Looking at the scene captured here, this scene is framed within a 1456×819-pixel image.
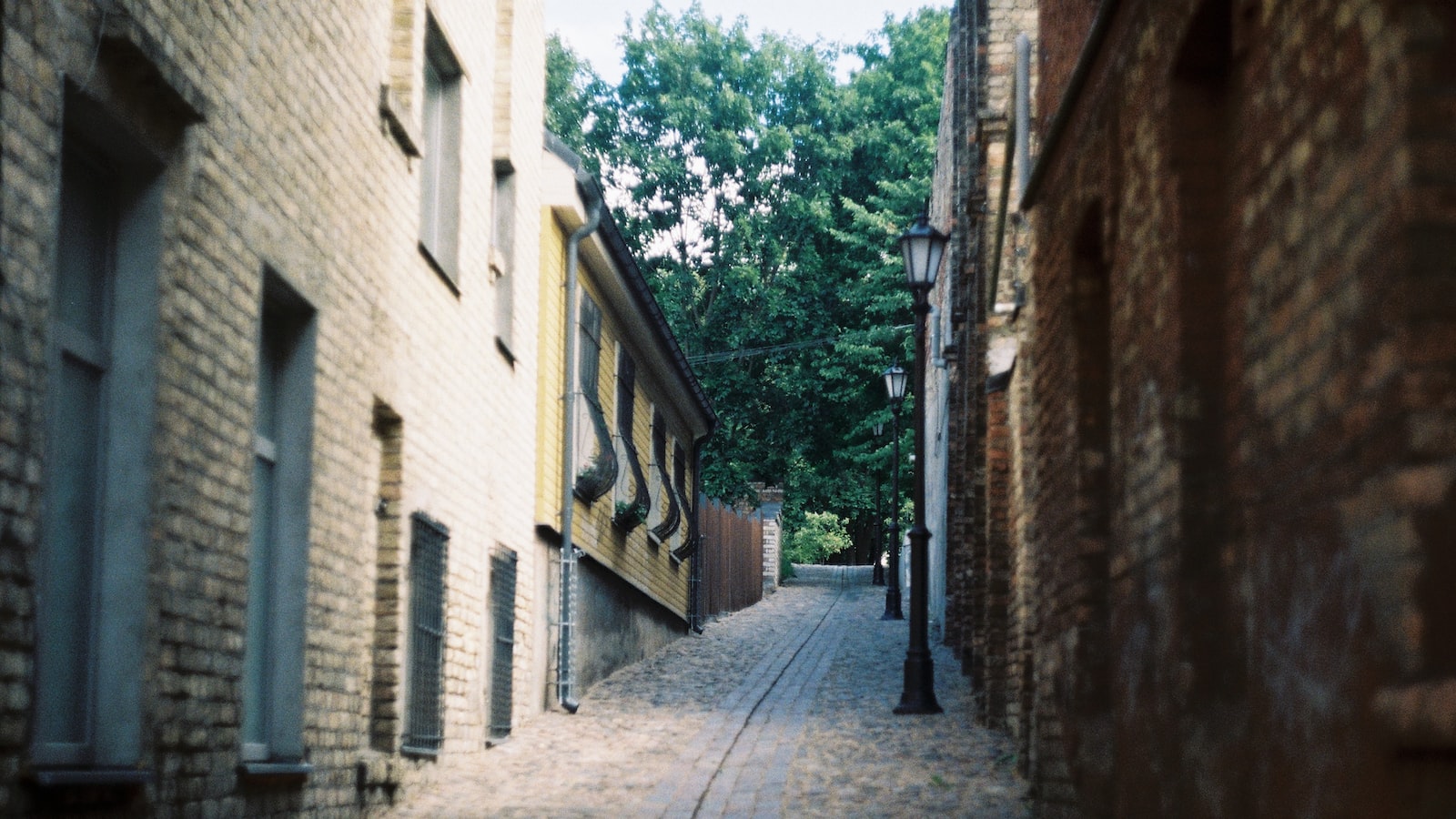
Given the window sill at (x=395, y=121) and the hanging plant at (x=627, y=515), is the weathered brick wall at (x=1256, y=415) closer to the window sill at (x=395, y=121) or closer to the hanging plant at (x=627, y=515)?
the window sill at (x=395, y=121)

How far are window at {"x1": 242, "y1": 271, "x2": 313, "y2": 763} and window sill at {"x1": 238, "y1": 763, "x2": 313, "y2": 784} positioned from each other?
96 mm

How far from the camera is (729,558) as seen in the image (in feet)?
98.3

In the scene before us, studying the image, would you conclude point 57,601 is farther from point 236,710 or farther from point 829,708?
point 829,708

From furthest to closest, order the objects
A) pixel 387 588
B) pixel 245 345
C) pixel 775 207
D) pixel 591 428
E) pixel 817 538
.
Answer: pixel 817 538 < pixel 775 207 < pixel 591 428 < pixel 387 588 < pixel 245 345

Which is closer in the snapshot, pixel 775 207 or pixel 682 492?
pixel 682 492

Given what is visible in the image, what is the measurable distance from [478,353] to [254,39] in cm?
559

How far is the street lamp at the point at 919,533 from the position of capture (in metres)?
15.1

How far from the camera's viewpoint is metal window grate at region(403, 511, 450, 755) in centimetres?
1092

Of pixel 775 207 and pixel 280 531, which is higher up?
pixel 775 207

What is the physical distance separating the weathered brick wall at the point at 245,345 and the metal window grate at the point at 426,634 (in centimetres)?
26

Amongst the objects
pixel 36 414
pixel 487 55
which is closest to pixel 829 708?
pixel 487 55

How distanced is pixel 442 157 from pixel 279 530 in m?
4.48

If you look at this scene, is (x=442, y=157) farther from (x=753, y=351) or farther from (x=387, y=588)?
(x=753, y=351)

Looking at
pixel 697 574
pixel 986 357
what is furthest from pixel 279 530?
pixel 697 574
